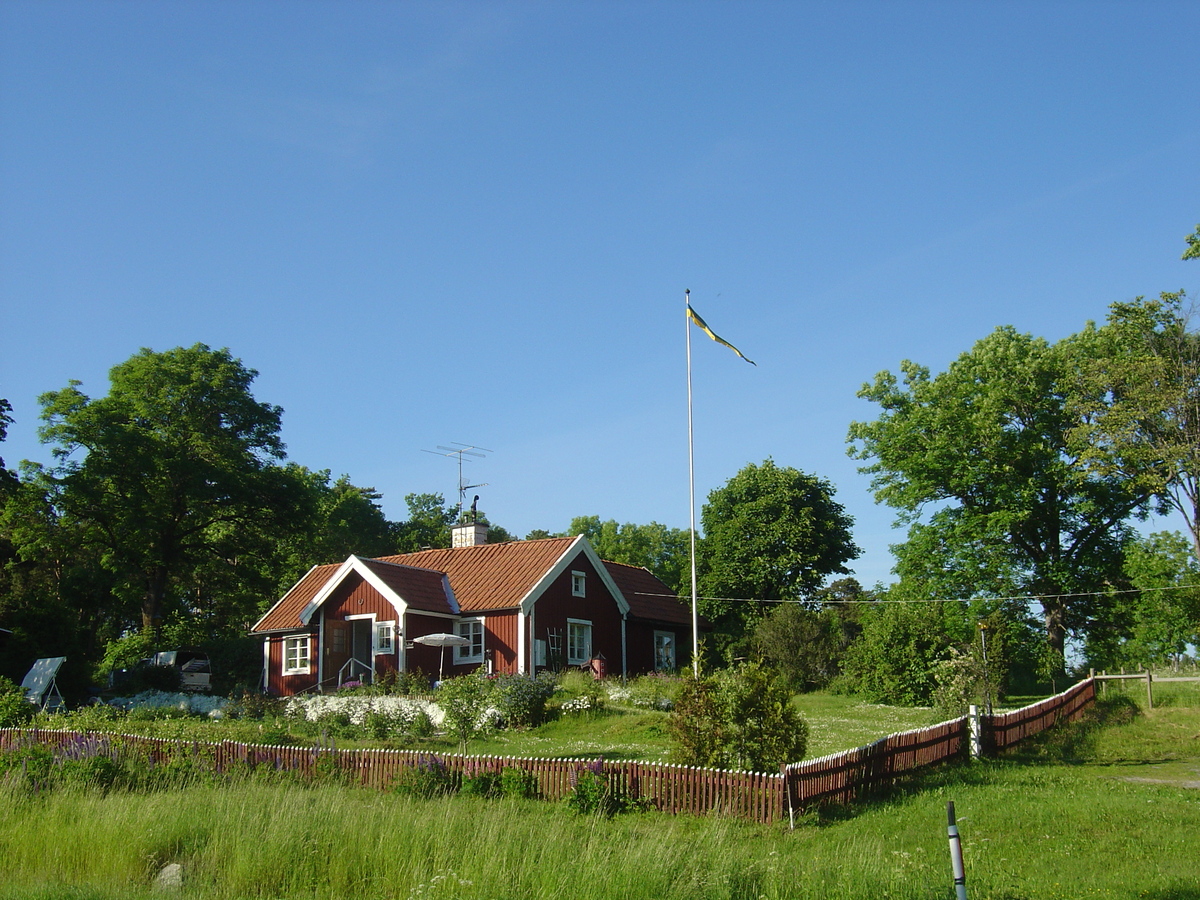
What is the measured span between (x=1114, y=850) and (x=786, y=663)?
2318 centimetres

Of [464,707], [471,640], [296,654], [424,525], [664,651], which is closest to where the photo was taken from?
[464,707]

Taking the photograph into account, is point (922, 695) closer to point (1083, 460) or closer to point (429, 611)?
point (1083, 460)

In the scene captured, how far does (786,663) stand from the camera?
35688 mm

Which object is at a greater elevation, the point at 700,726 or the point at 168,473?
the point at 168,473

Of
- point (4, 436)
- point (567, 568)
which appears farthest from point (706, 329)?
point (4, 436)

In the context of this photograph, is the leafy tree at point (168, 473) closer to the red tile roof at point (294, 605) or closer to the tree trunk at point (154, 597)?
the tree trunk at point (154, 597)

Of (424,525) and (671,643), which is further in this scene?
A: (424,525)

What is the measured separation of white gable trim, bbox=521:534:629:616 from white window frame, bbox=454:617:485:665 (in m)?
2.03

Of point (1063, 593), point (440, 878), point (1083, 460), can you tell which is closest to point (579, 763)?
point (440, 878)

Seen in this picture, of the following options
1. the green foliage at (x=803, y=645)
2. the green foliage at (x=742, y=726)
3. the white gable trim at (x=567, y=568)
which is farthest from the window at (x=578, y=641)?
the green foliage at (x=742, y=726)

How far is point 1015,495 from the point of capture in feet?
120

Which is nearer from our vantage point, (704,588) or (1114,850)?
(1114,850)

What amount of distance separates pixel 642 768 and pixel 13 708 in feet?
52.7

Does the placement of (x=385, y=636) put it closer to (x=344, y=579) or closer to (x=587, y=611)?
(x=344, y=579)
